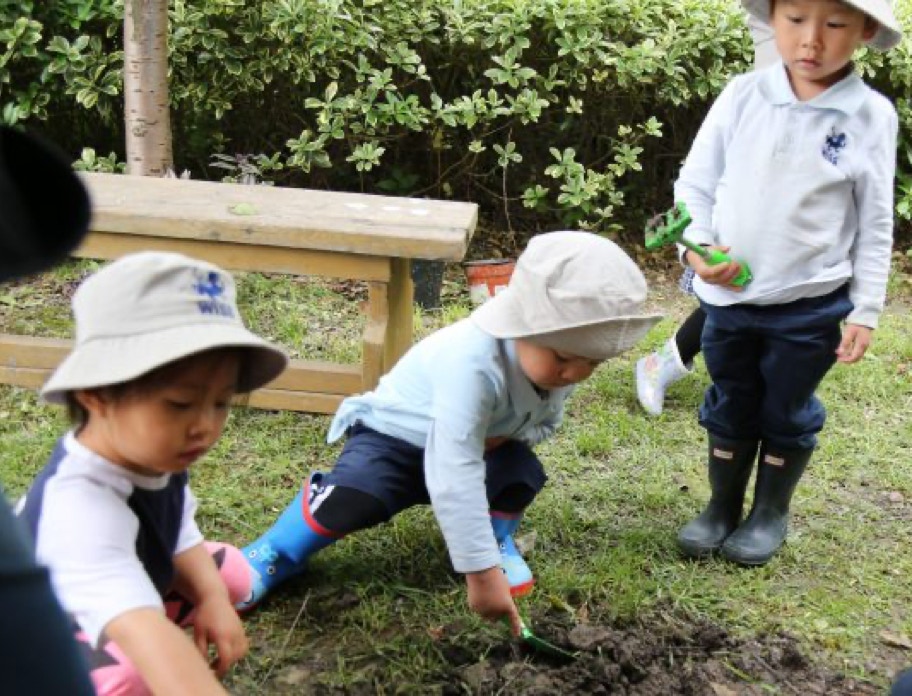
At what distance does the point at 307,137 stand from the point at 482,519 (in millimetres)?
3552

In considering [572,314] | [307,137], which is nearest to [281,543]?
[572,314]

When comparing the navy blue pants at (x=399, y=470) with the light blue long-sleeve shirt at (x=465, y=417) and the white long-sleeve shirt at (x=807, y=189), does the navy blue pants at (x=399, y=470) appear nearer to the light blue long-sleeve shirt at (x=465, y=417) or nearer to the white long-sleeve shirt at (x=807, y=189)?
the light blue long-sleeve shirt at (x=465, y=417)

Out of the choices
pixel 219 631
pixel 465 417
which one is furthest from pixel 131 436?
pixel 465 417

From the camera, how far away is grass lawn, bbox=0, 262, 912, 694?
271 cm

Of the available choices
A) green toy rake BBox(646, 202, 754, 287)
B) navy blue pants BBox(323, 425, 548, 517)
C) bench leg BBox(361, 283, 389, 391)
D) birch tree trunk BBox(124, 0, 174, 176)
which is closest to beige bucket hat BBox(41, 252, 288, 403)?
navy blue pants BBox(323, 425, 548, 517)

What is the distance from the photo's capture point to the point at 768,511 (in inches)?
129

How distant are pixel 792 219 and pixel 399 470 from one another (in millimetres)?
1183

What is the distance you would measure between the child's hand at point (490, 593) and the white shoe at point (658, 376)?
5.74ft

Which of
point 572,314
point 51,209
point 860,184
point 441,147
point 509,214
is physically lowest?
point 509,214

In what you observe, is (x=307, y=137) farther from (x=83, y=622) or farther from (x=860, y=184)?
(x=83, y=622)

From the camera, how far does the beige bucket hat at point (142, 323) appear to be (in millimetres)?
1701

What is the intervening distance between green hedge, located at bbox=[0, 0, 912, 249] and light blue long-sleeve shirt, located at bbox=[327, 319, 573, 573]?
2650 millimetres

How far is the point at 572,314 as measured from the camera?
237 cm

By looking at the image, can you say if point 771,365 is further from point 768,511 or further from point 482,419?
point 482,419
